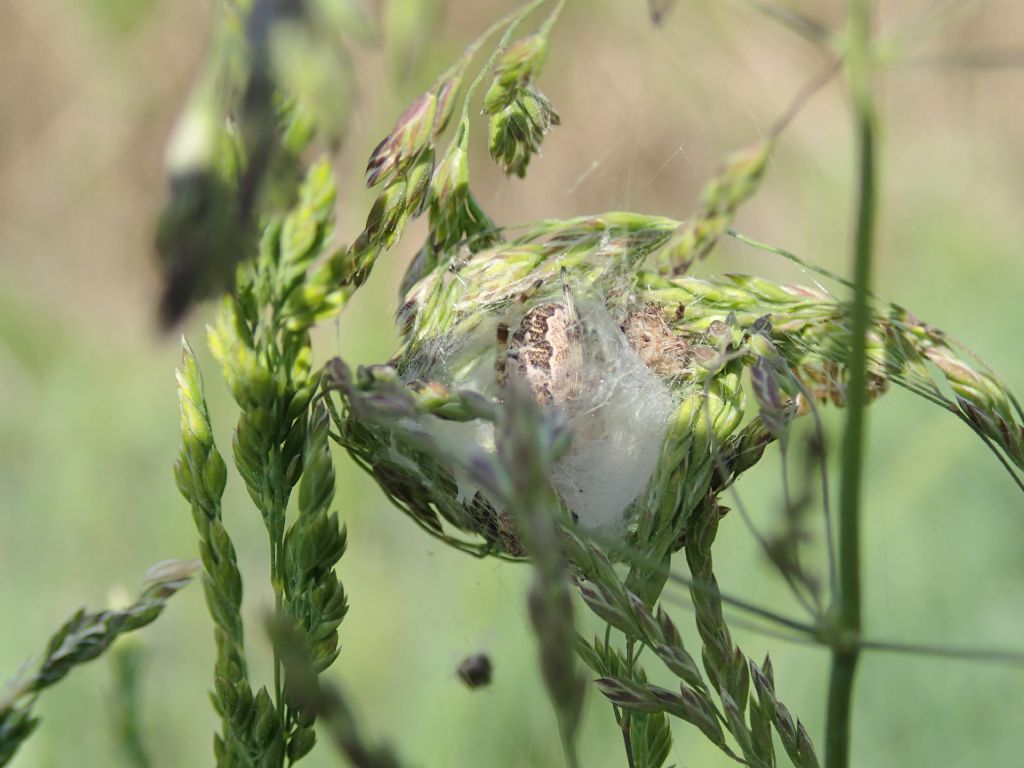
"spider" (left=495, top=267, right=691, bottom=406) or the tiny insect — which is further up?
"spider" (left=495, top=267, right=691, bottom=406)

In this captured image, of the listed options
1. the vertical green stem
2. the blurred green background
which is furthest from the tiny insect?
the vertical green stem

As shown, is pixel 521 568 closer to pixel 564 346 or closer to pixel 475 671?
pixel 475 671

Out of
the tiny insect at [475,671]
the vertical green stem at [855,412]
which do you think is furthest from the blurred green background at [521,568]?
the tiny insect at [475,671]

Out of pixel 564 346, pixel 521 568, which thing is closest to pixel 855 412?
pixel 564 346

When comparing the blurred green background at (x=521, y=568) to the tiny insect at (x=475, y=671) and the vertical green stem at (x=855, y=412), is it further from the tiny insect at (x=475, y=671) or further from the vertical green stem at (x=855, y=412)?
the tiny insect at (x=475, y=671)

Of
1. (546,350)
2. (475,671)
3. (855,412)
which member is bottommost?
(475,671)

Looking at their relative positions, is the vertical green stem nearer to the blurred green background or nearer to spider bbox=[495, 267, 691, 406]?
the blurred green background

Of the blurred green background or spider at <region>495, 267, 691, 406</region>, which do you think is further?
the blurred green background
